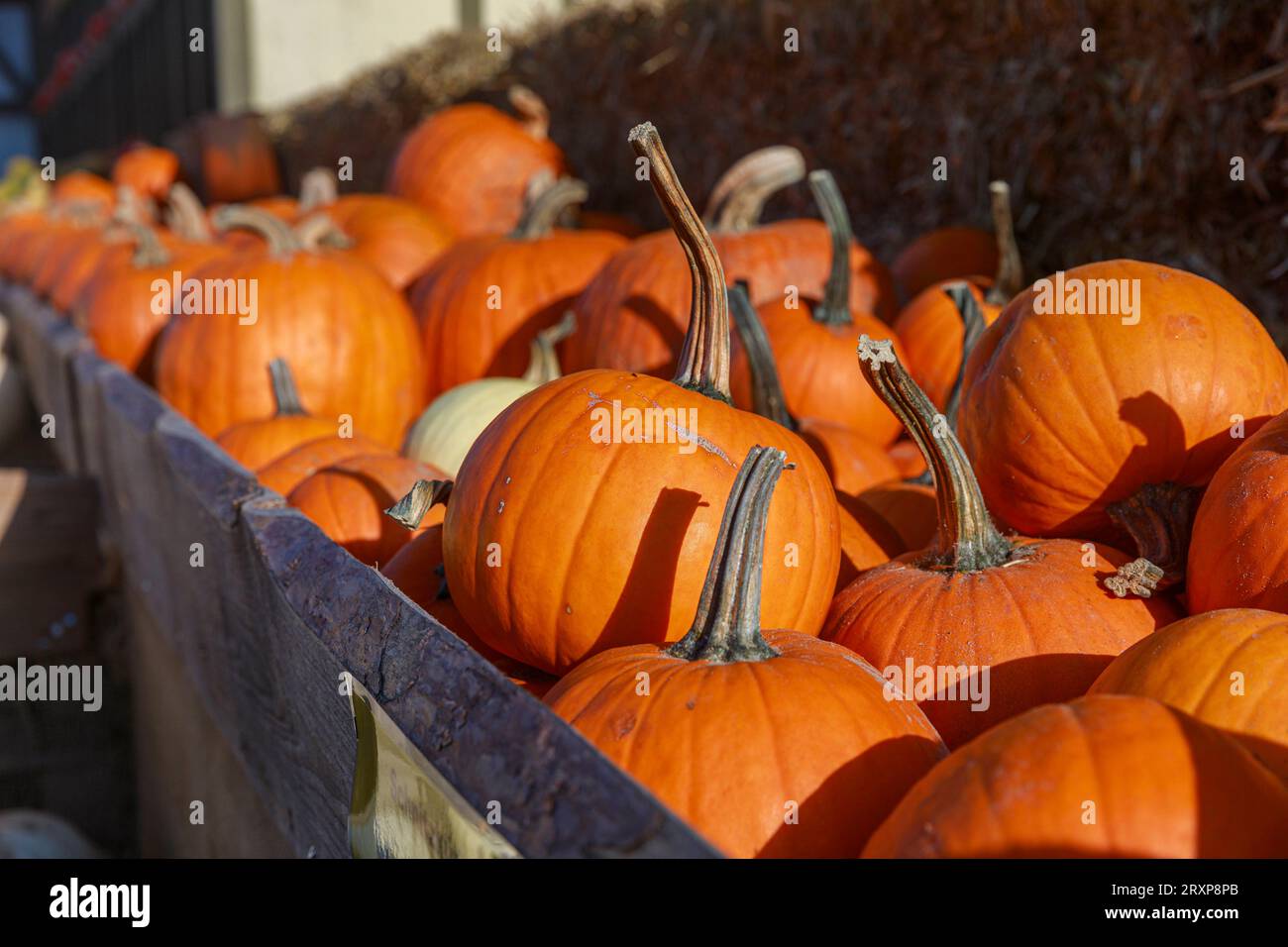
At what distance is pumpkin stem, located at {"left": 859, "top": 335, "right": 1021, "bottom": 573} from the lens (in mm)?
1373

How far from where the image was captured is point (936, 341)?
244 cm

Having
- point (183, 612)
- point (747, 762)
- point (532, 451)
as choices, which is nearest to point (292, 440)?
point (183, 612)

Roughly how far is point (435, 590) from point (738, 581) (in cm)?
69

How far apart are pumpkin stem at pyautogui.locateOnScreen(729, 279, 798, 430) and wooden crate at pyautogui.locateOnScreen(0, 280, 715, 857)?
78 cm

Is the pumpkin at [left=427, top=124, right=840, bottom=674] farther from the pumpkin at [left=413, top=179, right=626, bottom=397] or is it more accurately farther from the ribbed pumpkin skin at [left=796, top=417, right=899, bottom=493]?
the pumpkin at [left=413, top=179, right=626, bottom=397]

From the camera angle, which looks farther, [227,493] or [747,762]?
[227,493]

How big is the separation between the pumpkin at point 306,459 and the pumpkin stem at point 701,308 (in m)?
0.93

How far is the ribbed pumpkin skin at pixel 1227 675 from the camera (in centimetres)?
102

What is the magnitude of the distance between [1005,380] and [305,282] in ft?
6.43

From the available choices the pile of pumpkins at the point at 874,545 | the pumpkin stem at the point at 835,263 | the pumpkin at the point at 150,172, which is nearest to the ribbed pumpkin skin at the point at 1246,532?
the pile of pumpkins at the point at 874,545

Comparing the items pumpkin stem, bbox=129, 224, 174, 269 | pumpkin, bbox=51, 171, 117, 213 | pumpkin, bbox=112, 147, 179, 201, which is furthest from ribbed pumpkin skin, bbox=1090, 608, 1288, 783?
pumpkin, bbox=51, 171, 117, 213

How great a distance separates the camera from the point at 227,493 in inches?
76.1

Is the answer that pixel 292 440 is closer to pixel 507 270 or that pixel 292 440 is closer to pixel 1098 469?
pixel 507 270

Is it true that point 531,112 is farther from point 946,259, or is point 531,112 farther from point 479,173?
point 946,259
